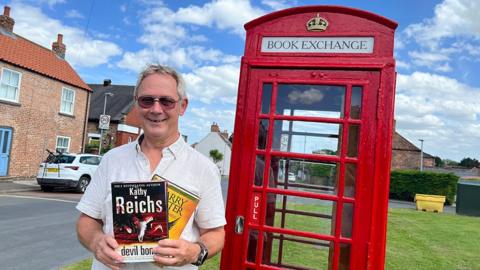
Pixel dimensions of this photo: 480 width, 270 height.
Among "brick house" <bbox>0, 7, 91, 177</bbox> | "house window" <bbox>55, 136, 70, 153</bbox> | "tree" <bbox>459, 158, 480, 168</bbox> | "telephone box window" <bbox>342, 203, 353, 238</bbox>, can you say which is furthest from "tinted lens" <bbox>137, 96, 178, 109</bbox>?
"tree" <bbox>459, 158, 480, 168</bbox>

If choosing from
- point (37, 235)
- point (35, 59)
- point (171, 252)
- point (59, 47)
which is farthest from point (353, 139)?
point (59, 47)

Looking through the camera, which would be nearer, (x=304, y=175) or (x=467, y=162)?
(x=304, y=175)

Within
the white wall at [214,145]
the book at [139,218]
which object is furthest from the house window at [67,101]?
the white wall at [214,145]

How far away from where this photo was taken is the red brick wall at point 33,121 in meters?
18.3

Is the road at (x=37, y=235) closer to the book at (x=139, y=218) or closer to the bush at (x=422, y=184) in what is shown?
the book at (x=139, y=218)

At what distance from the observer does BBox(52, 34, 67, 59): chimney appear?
78.6 feet

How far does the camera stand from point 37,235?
7.84m

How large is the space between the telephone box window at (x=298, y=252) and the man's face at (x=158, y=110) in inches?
69.7

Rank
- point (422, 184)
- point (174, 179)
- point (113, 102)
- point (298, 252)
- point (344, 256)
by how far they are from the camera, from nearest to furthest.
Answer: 1. point (174, 179)
2. point (344, 256)
3. point (298, 252)
4. point (422, 184)
5. point (113, 102)

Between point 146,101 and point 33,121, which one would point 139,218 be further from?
point 33,121

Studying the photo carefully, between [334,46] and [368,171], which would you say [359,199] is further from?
[334,46]

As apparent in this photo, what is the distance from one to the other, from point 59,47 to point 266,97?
23944mm

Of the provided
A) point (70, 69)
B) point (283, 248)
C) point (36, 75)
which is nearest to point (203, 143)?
point (70, 69)

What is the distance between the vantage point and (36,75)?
1961 cm
